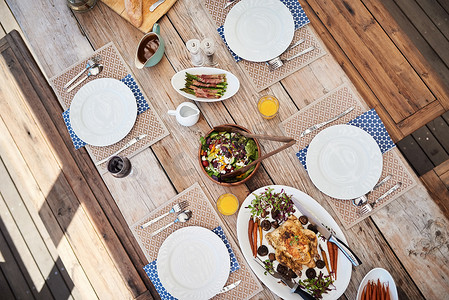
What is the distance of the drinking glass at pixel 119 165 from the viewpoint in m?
1.50

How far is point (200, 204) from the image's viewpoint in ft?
5.10

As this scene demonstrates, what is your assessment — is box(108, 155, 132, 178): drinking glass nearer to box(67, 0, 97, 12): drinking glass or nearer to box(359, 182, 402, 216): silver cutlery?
box(67, 0, 97, 12): drinking glass

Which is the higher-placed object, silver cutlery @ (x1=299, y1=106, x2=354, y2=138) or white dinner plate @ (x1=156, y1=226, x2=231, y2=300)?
silver cutlery @ (x1=299, y1=106, x2=354, y2=138)

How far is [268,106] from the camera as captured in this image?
1583 mm

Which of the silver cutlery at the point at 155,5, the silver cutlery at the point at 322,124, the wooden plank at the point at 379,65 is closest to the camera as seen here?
the silver cutlery at the point at 322,124

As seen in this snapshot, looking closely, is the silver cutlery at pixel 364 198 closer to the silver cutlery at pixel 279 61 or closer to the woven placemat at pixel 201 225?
the woven placemat at pixel 201 225

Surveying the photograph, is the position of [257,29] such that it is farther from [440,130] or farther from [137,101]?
[440,130]

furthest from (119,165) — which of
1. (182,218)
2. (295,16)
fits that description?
(295,16)

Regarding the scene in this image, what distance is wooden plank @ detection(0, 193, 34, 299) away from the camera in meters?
2.46

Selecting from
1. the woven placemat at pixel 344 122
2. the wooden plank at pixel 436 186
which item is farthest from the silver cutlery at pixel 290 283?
the wooden plank at pixel 436 186

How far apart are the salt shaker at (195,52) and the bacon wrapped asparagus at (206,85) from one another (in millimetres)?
101

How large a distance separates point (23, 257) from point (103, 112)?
1.72m

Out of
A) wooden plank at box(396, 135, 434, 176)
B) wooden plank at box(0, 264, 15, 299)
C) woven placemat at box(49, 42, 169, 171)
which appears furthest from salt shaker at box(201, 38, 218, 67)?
wooden plank at box(0, 264, 15, 299)

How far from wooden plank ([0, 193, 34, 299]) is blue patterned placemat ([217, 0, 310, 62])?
89.3 inches
